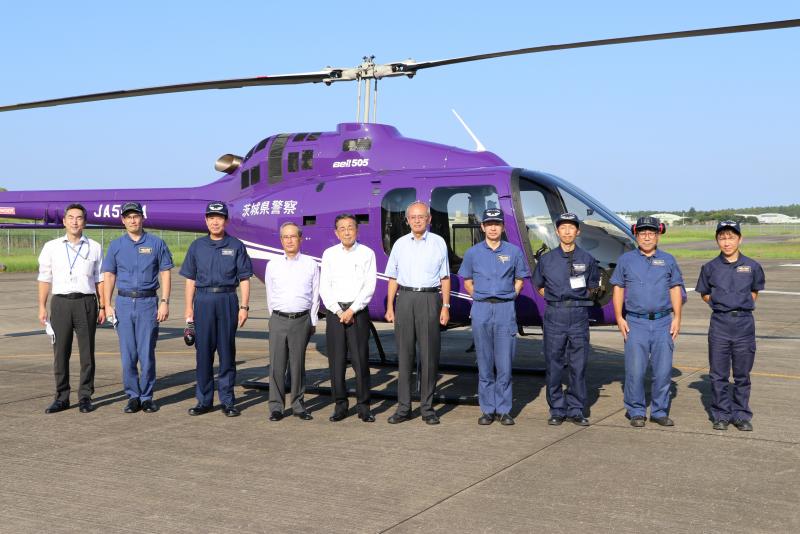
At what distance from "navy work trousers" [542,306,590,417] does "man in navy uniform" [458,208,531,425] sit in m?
0.34

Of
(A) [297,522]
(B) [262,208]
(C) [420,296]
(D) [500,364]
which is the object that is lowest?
(A) [297,522]

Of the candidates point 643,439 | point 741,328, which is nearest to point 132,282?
point 643,439

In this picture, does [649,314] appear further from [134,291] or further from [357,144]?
[134,291]

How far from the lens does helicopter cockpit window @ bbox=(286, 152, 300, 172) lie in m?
10.6

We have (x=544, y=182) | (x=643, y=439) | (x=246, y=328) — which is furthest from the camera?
(x=246, y=328)

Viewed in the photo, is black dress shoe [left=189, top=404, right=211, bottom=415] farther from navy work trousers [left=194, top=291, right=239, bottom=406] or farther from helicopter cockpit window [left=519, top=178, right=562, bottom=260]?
helicopter cockpit window [left=519, top=178, right=562, bottom=260]

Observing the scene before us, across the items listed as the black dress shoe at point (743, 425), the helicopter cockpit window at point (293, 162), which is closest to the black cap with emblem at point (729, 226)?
the black dress shoe at point (743, 425)

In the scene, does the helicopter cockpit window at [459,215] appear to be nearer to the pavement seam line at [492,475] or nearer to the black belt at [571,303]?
the black belt at [571,303]

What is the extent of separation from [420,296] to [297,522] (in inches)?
120

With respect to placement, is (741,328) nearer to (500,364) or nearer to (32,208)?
(500,364)

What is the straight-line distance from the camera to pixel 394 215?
9461 millimetres

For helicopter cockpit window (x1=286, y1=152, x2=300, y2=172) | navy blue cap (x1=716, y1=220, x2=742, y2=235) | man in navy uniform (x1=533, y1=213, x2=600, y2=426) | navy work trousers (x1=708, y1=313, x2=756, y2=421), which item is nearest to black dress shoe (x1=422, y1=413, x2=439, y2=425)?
man in navy uniform (x1=533, y1=213, x2=600, y2=426)

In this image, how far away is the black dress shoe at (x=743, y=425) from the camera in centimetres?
709

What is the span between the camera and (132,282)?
307 inches
